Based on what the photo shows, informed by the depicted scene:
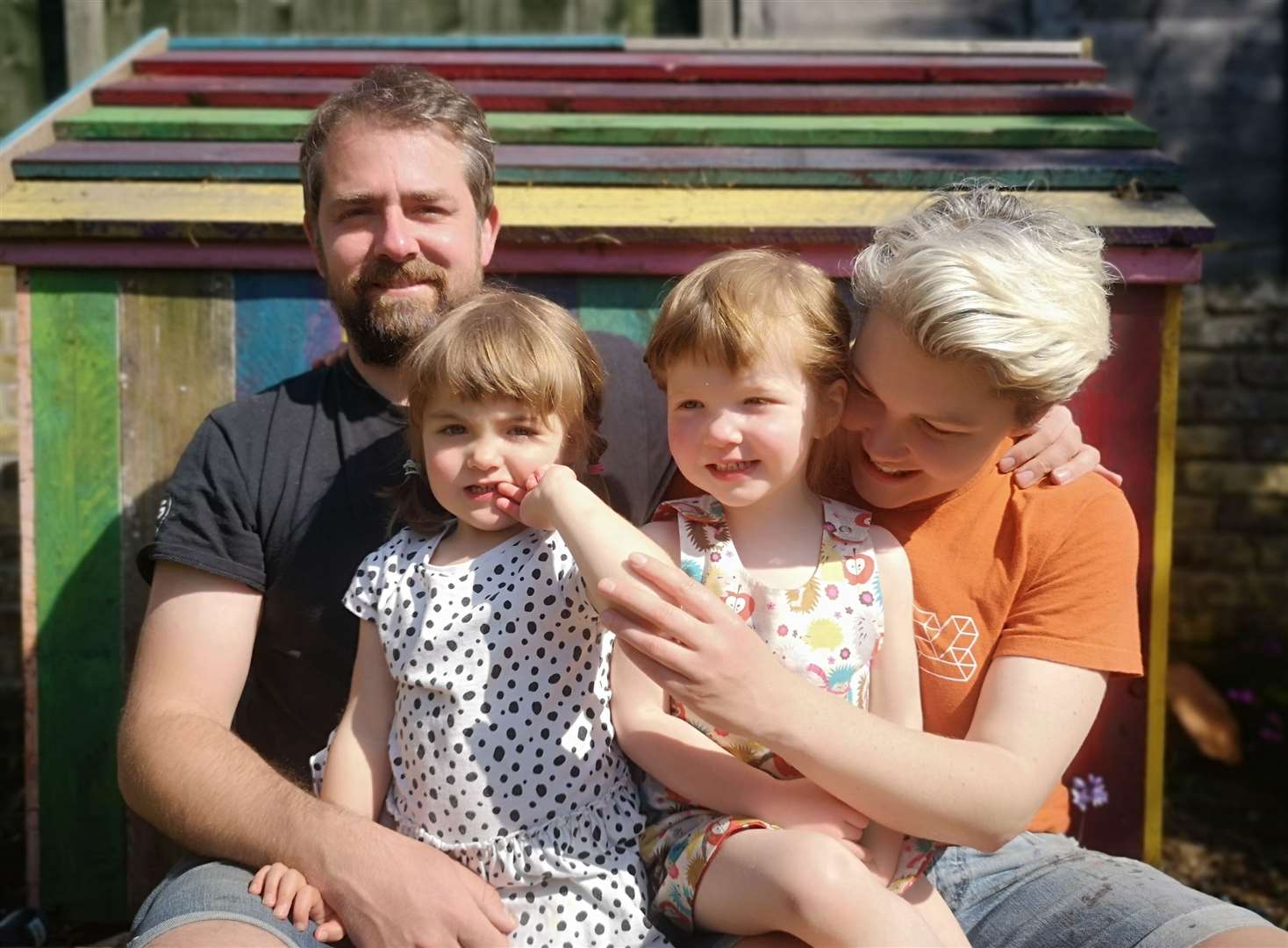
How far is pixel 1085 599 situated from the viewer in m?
2.02

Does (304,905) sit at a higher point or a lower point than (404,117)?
lower

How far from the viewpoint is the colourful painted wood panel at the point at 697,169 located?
297 cm

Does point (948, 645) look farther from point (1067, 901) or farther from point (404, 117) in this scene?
point (404, 117)

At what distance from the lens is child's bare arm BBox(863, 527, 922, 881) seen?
6.65ft

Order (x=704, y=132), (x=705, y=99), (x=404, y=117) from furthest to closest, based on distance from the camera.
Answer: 1. (x=705, y=99)
2. (x=704, y=132)
3. (x=404, y=117)

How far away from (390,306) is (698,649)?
3.43ft

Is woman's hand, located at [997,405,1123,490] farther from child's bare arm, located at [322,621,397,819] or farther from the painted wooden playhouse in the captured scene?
child's bare arm, located at [322,621,397,819]

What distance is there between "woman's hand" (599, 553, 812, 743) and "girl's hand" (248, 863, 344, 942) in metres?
0.66

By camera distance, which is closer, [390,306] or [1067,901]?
[1067,901]

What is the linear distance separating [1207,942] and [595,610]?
1051 mm

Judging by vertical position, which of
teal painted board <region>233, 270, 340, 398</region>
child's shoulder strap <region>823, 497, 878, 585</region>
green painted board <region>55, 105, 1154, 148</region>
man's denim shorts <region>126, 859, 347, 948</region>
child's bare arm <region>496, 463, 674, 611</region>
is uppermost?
green painted board <region>55, 105, 1154, 148</region>

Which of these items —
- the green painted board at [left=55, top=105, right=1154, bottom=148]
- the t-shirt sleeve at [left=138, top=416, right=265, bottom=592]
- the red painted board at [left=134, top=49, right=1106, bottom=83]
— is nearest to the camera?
the t-shirt sleeve at [left=138, top=416, right=265, bottom=592]

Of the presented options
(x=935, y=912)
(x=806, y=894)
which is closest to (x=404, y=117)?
(x=806, y=894)

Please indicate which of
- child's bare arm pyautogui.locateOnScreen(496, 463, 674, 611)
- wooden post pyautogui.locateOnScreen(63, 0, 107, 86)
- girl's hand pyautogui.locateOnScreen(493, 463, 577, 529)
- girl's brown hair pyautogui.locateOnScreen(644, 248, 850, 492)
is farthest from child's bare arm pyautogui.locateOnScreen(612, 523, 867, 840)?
wooden post pyautogui.locateOnScreen(63, 0, 107, 86)
